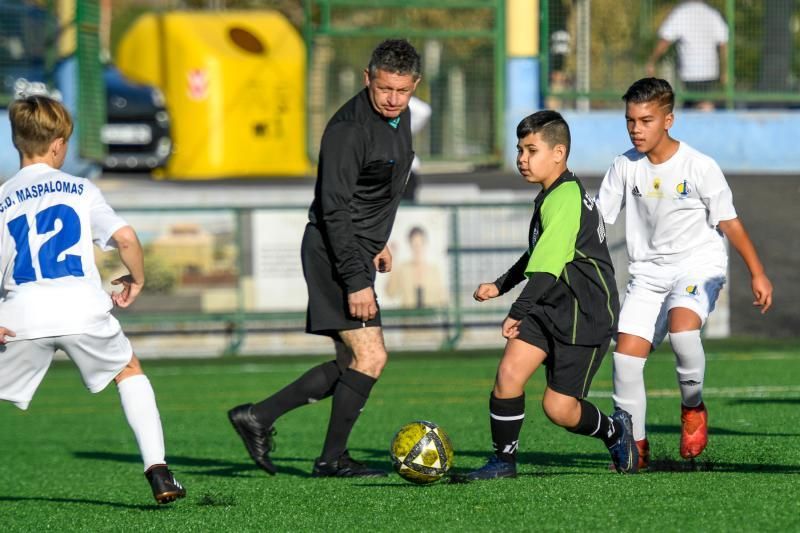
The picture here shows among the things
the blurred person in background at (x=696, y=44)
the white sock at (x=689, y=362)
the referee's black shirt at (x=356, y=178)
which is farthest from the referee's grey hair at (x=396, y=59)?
the blurred person in background at (x=696, y=44)

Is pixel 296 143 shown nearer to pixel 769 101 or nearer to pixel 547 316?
pixel 769 101

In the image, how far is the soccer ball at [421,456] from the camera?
6523 millimetres

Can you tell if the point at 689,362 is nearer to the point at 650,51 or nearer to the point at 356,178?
the point at 356,178

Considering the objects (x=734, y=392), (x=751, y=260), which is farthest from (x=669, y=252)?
(x=734, y=392)

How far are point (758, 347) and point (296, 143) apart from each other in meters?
9.13

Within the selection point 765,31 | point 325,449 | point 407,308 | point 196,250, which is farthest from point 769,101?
point 325,449

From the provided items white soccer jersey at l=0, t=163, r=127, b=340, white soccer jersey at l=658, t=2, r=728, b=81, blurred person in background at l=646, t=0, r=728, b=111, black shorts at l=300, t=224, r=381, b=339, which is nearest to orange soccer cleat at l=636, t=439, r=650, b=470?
black shorts at l=300, t=224, r=381, b=339

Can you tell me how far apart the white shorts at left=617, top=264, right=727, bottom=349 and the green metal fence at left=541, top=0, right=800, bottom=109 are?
38.2 feet

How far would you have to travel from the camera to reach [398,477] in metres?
7.23

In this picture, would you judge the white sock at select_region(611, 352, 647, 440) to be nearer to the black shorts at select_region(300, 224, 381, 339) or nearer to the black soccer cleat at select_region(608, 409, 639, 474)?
the black soccer cleat at select_region(608, 409, 639, 474)

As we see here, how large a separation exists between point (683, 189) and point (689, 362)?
33.9 inches

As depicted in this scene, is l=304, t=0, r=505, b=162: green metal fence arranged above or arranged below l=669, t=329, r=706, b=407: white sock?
above

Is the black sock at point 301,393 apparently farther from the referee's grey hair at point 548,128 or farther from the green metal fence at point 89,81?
the green metal fence at point 89,81

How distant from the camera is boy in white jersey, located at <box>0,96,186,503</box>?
19.4 feet
